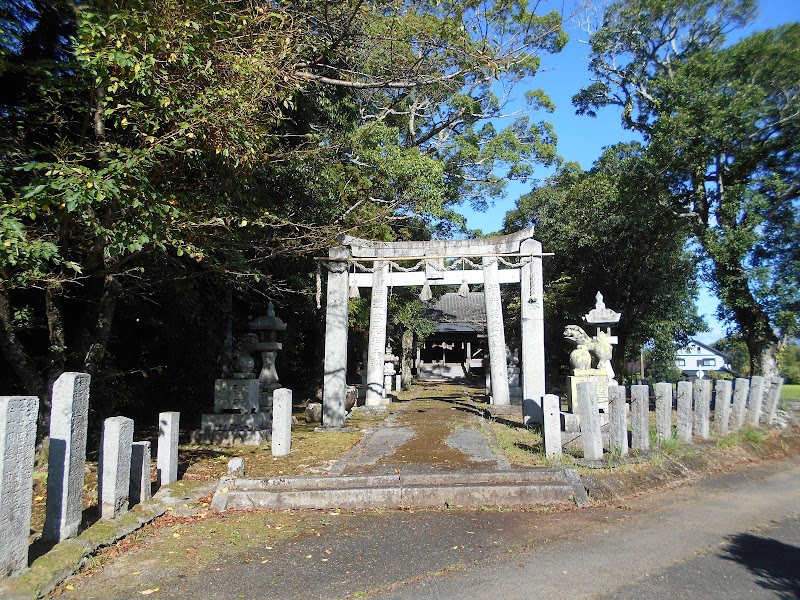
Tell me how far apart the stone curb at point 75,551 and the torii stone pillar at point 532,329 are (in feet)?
28.3

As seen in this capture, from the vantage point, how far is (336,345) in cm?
1369

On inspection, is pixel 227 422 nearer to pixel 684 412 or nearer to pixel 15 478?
pixel 15 478

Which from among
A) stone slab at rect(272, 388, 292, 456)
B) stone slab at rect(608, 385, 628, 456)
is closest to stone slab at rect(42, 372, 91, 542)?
stone slab at rect(272, 388, 292, 456)

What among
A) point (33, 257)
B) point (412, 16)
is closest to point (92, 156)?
point (33, 257)

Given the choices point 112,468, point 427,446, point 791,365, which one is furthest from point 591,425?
point 791,365

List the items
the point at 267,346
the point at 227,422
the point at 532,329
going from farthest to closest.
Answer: the point at 532,329
the point at 267,346
the point at 227,422

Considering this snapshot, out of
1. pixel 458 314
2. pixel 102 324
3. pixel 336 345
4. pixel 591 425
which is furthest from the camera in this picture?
pixel 458 314

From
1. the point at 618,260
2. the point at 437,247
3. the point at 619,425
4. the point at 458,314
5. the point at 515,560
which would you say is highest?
the point at 618,260

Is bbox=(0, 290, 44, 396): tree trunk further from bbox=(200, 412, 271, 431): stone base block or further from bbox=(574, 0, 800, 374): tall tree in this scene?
bbox=(574, 0, 800, 374): tall tree

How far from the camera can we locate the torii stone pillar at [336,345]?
43.5 feet

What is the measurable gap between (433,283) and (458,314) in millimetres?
25810

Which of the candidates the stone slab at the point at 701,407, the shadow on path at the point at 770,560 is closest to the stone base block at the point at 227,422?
the stone slab at the point at 701,407

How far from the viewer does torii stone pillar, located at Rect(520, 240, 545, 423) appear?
1355 cm

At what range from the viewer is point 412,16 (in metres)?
10.5
